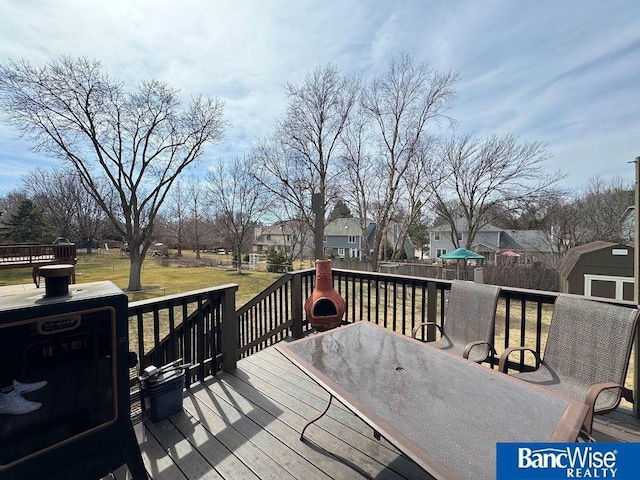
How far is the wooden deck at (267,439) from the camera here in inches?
68.7

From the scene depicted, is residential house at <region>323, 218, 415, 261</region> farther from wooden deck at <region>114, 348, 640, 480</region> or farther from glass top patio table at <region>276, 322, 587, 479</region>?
glass top patio table at <region>276, 322, 587, 479</region>

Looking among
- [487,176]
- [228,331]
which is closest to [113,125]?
[228,331]

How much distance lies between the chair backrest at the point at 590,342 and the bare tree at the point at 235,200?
19077mm

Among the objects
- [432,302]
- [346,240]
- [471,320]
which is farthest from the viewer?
[346,240]

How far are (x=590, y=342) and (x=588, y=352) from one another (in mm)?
70

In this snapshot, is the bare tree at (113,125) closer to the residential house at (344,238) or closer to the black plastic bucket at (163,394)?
the black plastic bucket at (163,394)

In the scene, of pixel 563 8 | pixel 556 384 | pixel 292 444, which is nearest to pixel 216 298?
pixel 292 444

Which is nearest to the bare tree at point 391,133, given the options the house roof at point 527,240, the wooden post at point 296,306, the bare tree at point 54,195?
the house roof at point 527,240

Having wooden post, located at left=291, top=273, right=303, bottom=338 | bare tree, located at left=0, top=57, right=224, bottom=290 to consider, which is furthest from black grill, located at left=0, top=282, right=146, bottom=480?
bare tree, located at left=0, top=57, right=224, bottom=290

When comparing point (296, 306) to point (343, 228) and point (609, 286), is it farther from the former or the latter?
point (343, 228)

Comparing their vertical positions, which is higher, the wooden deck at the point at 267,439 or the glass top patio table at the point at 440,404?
the glass top patio table at the point at 440,404

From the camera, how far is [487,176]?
14.5 meters

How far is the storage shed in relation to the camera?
1023 cm

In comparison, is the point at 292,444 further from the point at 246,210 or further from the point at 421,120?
the point at 246,210
